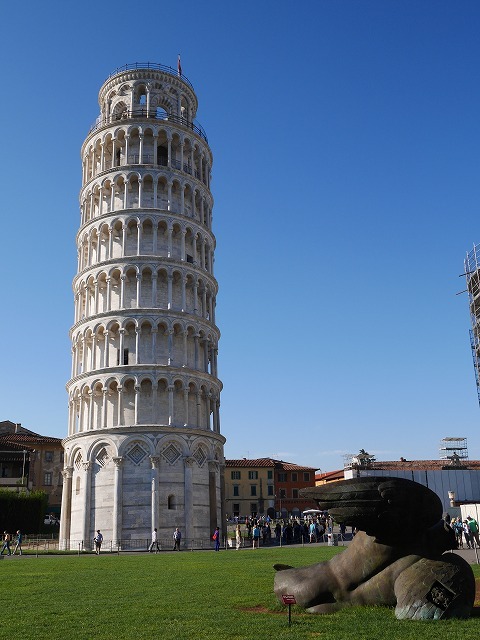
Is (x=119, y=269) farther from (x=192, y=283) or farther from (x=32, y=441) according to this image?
(x=32, y=441)

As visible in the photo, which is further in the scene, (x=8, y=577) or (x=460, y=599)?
(x=8, y=577)

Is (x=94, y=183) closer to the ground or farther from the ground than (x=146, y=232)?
farther from the ground

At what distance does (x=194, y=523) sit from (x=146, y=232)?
23.6 meters

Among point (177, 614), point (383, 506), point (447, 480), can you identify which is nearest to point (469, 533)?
point (383, 506)

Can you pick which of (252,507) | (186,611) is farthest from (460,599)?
(252,507)

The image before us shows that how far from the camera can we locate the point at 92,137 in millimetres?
60219

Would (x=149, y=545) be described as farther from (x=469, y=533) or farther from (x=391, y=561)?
(x=391, y=561)

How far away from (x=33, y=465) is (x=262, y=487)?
120 feet

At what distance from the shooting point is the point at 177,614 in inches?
509

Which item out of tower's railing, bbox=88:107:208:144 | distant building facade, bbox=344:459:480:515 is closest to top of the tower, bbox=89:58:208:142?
tower's railing, bbox=88:107:208:144

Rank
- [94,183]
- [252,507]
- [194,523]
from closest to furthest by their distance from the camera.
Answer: [194,523], [94,183], [252,507]

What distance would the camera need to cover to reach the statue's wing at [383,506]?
12.0m

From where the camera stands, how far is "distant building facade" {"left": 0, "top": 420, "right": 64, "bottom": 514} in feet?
257

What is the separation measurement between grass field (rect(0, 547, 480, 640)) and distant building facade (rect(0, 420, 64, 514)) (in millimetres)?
60851
